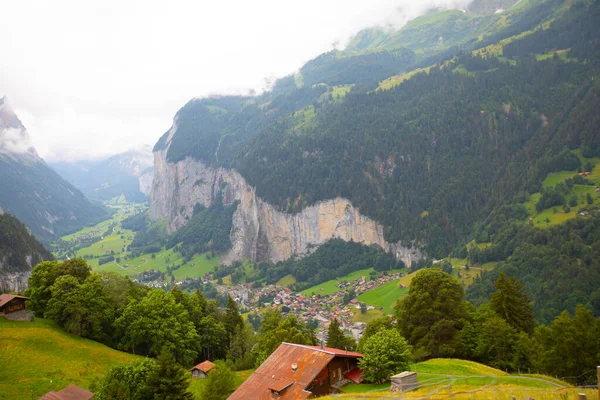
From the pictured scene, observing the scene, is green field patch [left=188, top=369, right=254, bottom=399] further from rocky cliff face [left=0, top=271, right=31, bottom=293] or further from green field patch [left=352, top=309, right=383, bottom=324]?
rocky cliff face [left=0, top=271, right=31, bottom=293]

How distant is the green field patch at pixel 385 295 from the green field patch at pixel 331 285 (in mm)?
17197

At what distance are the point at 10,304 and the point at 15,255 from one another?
95.6 m

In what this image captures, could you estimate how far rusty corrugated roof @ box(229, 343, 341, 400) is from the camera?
118 ft

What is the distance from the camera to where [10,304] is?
56.7m

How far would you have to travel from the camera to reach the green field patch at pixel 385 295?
126 metres

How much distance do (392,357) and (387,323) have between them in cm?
2770

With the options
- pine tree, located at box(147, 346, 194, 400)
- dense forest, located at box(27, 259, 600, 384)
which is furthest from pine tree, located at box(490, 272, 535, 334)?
pine tree, located at box(147, 346, 194, 400)

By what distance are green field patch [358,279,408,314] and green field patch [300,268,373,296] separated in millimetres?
17197

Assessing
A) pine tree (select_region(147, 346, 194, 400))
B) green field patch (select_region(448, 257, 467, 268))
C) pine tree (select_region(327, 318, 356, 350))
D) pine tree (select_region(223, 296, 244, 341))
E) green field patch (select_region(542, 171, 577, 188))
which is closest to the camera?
pine tree (select_region(147, 346, 194, 400))

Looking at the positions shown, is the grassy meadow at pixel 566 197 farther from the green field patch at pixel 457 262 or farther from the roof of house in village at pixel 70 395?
the roof of house in village at pixel 70 395

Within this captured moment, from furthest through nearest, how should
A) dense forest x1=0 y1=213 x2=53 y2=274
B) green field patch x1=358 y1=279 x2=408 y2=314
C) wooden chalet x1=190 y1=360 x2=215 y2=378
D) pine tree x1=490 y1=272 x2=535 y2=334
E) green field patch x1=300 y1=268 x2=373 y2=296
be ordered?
green field patch x1=300 y1=268 x2=373 y2=296, dense forest x1=0 y1=213 x2=53 y2=274, green field patch x1=358 y1=279 x2=408 y2=314, wooden chalet x1=190 y1=360 x2=215 y2=378, pine tree x1=490 y1=272 x2=535 y2=334

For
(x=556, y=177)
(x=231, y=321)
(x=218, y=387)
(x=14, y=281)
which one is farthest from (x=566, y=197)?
(x=14, y=281)

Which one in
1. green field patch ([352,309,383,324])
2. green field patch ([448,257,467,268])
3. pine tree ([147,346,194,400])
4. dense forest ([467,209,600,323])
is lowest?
green field patch ([352,309,383,324])

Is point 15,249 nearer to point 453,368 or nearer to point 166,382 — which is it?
point 166,382
